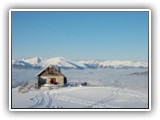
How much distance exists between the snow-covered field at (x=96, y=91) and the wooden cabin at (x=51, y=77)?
0.03 m

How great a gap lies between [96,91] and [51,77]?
315 mm

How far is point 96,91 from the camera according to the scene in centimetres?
280

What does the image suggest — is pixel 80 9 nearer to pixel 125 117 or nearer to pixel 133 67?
pixel 133 67

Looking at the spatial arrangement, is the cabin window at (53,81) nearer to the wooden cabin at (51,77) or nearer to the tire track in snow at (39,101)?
the wooden cabin at (51,77)

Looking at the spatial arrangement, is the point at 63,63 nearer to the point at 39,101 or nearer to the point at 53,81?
the point at 53,81

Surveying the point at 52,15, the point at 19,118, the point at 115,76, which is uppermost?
the point at 52,15

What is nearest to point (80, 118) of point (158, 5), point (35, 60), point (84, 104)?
point (84, 104)

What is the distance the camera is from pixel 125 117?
109 inches

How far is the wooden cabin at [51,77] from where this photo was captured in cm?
280

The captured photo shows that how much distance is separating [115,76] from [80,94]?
26cm

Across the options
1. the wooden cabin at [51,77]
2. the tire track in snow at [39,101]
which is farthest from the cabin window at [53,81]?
the tire track in snow at [39,101]

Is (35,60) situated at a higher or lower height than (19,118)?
higher

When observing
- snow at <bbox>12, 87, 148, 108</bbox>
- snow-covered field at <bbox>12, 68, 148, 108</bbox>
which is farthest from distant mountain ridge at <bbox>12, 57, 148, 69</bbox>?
snow at <bbox>12, 87, 148, 108</bbox>

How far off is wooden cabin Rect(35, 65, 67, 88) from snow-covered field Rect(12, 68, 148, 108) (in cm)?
3
